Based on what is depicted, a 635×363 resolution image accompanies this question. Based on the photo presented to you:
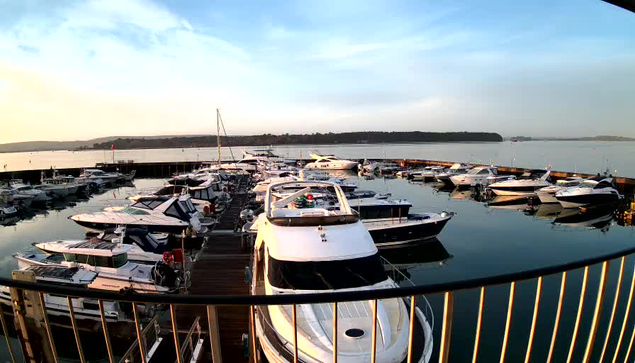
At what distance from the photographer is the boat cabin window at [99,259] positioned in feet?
33.4

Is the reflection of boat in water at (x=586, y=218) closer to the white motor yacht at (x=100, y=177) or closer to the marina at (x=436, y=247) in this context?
the marina at (x=436, y=247)

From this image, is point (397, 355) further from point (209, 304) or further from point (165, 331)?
point (165, 331)

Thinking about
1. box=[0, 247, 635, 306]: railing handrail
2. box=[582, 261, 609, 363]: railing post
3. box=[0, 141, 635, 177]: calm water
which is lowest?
box=[0, 141, 635, 177]: calm water

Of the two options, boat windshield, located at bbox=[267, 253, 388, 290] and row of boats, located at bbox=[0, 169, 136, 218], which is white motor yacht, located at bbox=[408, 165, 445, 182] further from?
row of boats, located at bbox=[0, 169, 136, 218]

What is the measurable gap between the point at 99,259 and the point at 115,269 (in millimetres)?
605

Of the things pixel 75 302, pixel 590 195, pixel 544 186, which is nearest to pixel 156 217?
pixel 75 302

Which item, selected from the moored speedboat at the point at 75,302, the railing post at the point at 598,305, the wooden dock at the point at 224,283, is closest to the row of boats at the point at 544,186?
the wooden dock at the point at 224,283

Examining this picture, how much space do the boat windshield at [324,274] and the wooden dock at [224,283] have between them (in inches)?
82.0

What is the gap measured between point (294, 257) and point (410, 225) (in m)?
11.1

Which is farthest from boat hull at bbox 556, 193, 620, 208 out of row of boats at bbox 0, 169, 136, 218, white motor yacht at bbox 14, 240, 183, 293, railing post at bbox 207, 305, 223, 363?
row of boats at bbox 0, 169, 136, 218

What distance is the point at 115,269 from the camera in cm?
1012

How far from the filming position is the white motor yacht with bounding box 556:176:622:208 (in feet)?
84.6

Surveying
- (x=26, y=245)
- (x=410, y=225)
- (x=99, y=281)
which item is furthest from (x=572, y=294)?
(x=26, y=245)

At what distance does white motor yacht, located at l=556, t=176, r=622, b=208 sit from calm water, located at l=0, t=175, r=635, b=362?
1.30 metres
